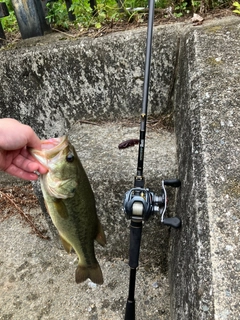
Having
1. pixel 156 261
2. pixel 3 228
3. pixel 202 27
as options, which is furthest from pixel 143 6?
pixel 3 228

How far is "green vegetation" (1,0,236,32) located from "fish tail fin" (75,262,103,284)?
1926 millimetres

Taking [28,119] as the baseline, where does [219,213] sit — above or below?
above

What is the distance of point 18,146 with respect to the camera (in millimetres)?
1808

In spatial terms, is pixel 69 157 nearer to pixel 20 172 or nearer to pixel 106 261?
pixel 20 172

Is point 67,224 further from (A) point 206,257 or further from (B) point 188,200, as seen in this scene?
(A) point 206,257

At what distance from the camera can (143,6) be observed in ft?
9.58

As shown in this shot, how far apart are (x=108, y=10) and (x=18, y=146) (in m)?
1.72

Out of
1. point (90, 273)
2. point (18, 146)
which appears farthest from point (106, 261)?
point (18, 146)

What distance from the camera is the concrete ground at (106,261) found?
2348mm

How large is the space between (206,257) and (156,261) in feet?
4.64

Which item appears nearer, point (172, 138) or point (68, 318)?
Answer: point (68, 318)

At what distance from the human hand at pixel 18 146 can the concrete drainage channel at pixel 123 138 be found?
0.52 meters

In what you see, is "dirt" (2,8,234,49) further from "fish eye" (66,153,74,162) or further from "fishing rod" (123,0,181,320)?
"fish eye" (66,153,74,162)

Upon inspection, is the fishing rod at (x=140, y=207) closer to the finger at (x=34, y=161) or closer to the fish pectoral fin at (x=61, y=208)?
the fish pectoral fin at (x=61, y=208)
